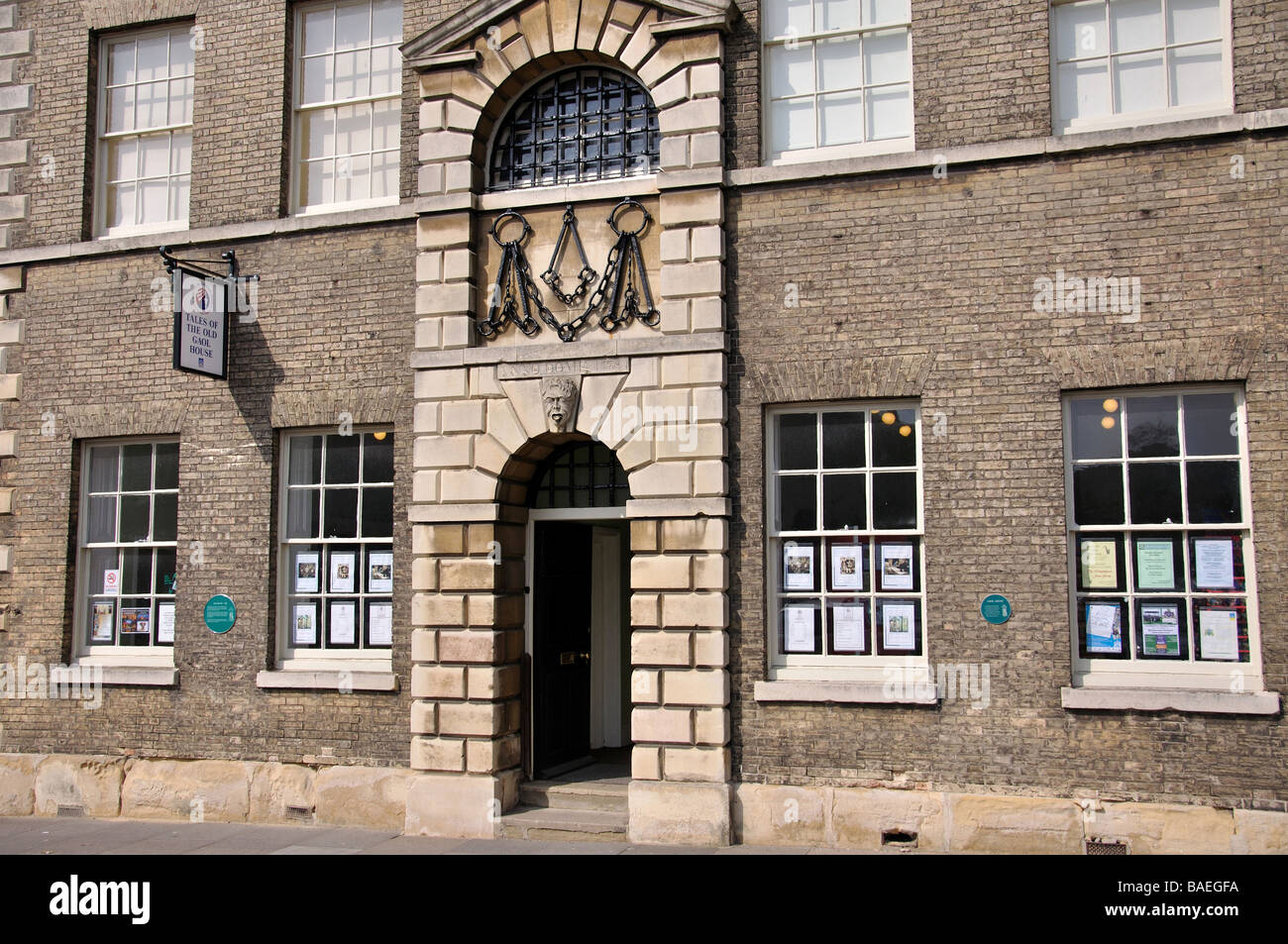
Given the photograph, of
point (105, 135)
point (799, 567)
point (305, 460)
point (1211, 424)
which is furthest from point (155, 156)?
point (1211, 424)

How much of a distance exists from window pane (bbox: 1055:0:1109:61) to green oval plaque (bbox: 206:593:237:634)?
8.92 m

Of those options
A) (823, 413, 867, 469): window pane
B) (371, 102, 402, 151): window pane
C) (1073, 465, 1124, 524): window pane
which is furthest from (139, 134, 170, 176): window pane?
(1073, 465, 1124, 524): window pane

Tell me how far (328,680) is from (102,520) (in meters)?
3.27

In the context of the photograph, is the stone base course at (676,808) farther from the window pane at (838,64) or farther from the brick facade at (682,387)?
the window pane at (838,64)

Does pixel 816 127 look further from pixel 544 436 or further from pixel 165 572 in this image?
pixel 165 572

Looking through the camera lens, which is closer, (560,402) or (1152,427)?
(1152,427)

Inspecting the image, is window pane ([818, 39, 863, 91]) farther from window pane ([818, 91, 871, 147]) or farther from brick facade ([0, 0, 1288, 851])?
brick facade ([0, 0, 1288, 851])

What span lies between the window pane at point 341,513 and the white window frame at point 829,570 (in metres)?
4.04

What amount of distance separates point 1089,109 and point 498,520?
19.9ft

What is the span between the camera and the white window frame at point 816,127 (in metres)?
9.42

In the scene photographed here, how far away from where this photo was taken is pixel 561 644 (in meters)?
11.0

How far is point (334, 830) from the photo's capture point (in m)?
Answer: 9.97

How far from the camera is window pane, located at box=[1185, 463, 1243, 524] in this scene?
8430mm

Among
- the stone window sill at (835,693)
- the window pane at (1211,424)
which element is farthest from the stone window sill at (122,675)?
the window pane at (1211,424)
